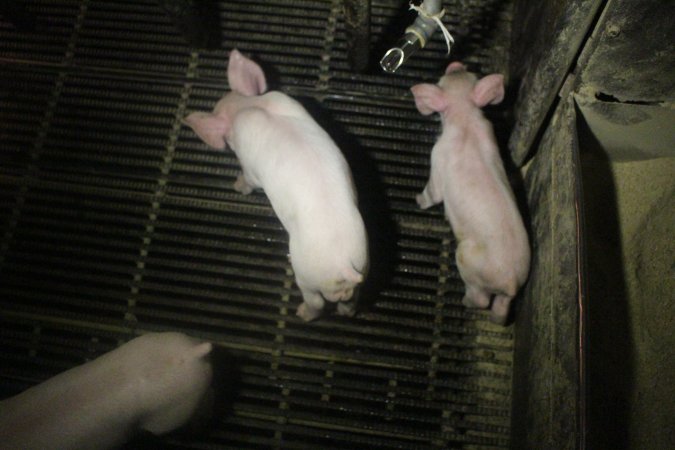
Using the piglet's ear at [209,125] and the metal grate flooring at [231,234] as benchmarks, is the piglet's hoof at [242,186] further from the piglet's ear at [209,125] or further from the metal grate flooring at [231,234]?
the piglet's ear at [209,125]

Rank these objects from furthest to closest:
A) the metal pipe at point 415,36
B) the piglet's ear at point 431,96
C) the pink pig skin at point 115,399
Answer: the piglet's ear at point 431,96
the metal pipe at point 415,36
the pink pig skin at point 115,399

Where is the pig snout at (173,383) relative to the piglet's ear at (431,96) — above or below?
below

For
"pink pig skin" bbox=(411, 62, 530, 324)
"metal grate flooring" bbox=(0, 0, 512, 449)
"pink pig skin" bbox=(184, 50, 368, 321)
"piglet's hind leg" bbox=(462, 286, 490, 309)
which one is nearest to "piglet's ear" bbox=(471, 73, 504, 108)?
"pink pig skin" bbox=(411, 62, 530, 324)

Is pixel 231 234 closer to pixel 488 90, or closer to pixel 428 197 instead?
pixel 428 197

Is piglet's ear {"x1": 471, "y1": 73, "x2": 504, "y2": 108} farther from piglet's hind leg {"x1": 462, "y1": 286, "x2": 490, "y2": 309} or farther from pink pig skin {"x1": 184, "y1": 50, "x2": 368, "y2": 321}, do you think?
piglet's hind leg {"x1": 462, "y1": 286, "x2": 490, "y2": 309}

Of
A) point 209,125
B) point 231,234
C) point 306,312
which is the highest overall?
point 209,125

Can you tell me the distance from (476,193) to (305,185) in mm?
705

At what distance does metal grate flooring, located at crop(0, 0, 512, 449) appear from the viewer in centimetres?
210

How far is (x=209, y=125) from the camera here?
2107 mm

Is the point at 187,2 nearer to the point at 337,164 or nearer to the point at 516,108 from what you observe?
the point at 337,164

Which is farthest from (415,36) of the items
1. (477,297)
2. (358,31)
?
(477,297)

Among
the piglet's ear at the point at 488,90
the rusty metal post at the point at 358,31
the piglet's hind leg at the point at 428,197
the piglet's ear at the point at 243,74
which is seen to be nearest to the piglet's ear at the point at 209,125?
the piglet's ear at the point at 243,74

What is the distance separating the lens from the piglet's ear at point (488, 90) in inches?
81.3

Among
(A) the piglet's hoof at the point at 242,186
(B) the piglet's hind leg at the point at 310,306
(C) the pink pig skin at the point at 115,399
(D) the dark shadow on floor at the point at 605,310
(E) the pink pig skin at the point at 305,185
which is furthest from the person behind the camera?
(A) the piglet's hoof at the point at 242,186
